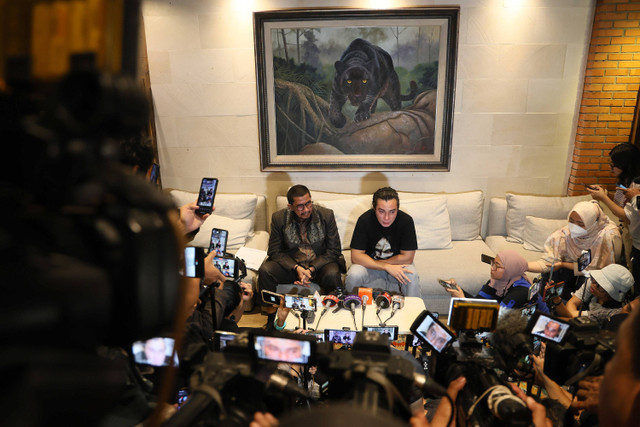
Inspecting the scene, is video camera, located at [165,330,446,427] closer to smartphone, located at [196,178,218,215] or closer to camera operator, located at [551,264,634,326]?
smartphone, located at [196,178,218,215]

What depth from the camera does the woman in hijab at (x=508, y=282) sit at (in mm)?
2723

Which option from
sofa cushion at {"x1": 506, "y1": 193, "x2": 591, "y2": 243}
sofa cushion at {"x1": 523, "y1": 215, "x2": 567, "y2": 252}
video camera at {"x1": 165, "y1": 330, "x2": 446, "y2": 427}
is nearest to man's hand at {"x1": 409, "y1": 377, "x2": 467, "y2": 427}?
video camera at {"x1": 165, "y1": 330, "x2": 446, "y2": 427}

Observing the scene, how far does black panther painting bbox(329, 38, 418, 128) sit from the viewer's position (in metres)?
3.77

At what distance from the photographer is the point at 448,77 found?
381 centimetres

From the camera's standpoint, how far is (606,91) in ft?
12.3

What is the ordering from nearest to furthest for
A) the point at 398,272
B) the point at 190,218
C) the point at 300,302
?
the point at 300,302 < the point at 190,218 < the point at 398,272


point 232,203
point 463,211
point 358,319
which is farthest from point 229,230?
point 463,211

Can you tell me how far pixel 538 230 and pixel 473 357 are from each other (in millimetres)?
2932

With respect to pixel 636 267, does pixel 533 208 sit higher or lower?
higher

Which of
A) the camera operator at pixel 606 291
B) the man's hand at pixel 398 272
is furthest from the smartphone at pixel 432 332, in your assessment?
the man's hand at pixel 398 272

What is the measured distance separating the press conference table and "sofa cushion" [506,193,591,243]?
1.76m

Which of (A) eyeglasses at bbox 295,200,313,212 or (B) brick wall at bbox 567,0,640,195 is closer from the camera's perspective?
(A) eyeglasses at bbox 295,200,313,212

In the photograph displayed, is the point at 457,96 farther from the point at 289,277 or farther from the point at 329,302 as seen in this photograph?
the point at 329,302

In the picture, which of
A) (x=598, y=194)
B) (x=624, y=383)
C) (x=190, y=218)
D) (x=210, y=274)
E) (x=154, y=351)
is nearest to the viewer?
(x=624, y=383)
